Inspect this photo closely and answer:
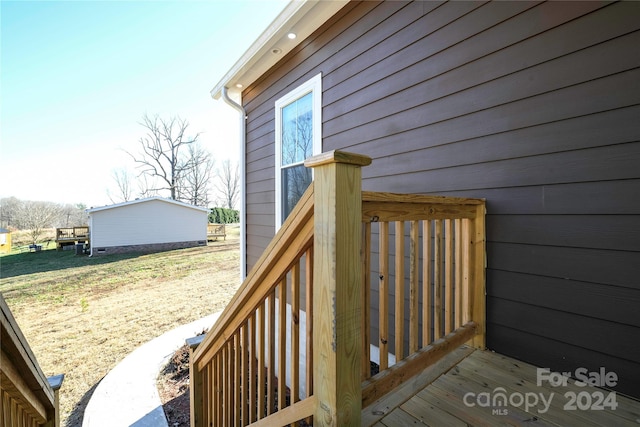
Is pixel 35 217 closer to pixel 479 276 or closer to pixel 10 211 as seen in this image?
pixel 10 211

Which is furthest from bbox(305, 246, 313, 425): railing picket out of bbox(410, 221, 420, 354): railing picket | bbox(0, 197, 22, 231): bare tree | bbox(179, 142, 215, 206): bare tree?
bbox(0, 197, 22, 231): bare tree

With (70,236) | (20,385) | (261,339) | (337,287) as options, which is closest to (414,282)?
(337,287)

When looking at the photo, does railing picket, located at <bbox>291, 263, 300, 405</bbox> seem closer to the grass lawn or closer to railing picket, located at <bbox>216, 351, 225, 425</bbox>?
railing picket, located at <bbox>216, 351, 225, 425</bbox>

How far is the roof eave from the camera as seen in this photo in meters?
2.91

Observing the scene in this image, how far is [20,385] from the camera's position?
1375 mm

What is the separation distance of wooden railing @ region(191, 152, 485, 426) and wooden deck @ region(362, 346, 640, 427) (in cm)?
12

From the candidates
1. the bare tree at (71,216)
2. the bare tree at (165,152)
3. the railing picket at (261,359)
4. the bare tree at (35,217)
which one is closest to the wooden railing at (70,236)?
the bare tree at (35,217)

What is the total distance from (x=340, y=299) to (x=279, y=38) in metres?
3.53

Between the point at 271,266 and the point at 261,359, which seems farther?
the point at 261,359

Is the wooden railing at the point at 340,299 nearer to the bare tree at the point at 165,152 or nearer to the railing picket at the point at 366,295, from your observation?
the railing picket at the point at 366,295

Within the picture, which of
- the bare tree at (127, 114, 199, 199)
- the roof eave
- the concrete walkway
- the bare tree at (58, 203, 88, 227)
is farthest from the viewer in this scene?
the bare tree at (127, 114, 199, 199)

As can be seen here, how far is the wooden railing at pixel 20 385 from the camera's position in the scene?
3.73 feet

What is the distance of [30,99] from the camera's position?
10.9 meters

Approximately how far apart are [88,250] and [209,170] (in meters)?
9.68
